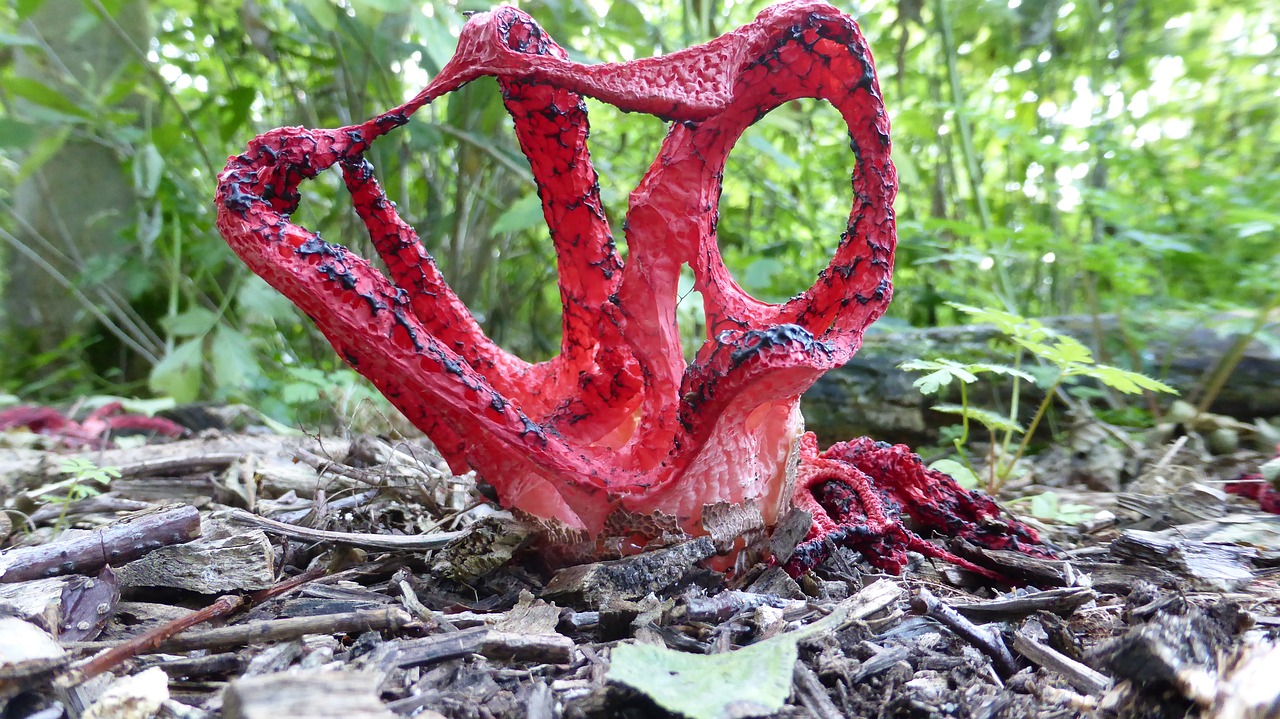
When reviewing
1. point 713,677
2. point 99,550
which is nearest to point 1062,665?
point 713,677

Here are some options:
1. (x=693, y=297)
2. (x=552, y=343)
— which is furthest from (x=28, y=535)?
(x=552, y=343)

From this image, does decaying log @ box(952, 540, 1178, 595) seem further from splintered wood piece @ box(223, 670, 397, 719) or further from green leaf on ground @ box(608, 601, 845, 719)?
splintered wood piece @ box(223, 670, 397, 719)

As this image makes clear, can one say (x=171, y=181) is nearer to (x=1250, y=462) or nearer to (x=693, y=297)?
(x=693, y=297)

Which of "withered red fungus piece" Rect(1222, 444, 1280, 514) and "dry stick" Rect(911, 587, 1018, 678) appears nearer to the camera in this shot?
"dry stick" Rect(911, 587, 1018, 678)

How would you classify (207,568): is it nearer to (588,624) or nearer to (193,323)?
(588,624)

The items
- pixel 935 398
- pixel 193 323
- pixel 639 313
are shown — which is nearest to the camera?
pixel 639 313

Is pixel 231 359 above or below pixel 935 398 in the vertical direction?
above

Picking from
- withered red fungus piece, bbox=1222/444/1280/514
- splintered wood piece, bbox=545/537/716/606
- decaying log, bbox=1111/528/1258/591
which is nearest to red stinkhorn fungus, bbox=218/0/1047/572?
splintered wood piece, bbox=545/537/716/606
